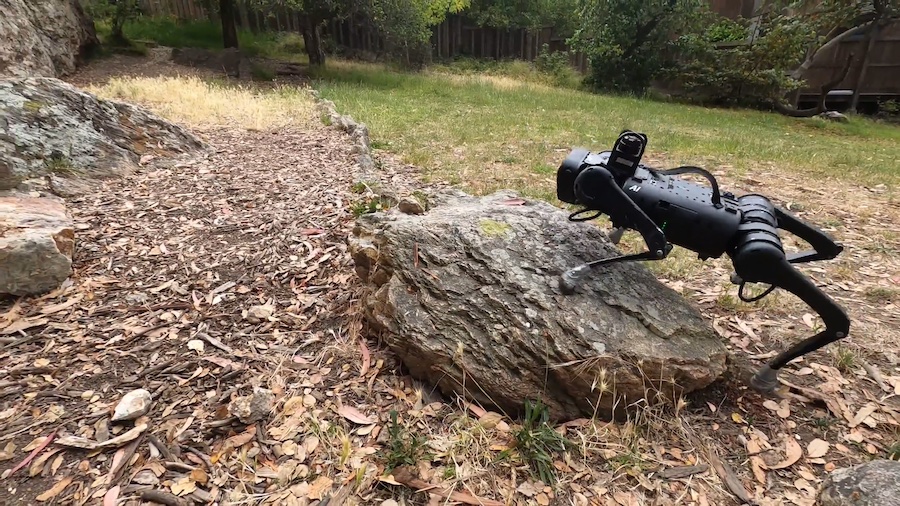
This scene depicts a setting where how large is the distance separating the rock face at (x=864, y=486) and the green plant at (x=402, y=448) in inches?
62.9

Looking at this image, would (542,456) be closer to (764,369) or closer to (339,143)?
(764,369)

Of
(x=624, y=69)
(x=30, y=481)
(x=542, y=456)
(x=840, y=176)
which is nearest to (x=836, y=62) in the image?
(x=624, y=69)

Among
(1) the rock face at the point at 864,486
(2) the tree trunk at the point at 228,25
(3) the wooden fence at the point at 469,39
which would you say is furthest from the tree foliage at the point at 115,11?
(1) the rock face at the point at 864,486

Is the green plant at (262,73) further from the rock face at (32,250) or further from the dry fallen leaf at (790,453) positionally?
the dry fallen leaf at (790,453)

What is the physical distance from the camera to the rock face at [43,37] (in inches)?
377

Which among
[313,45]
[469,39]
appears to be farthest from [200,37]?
[469,39]

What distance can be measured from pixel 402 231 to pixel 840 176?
7.14 metres

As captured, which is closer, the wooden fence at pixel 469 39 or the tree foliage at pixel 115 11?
the tree foliage at pixel 115 11

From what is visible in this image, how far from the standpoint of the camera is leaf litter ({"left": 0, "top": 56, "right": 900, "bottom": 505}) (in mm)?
1996

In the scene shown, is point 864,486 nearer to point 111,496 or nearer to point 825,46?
point 111,496

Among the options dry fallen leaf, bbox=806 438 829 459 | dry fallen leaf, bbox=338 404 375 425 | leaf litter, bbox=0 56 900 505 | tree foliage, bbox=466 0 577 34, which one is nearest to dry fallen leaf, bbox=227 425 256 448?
leaf litter, bbox=0 56 900 505

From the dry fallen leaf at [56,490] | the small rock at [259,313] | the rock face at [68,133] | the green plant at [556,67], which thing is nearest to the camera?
the dry fallen leaf at [56,490]

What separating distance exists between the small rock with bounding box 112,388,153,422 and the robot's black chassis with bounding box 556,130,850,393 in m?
2.23

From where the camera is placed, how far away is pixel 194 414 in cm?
227
